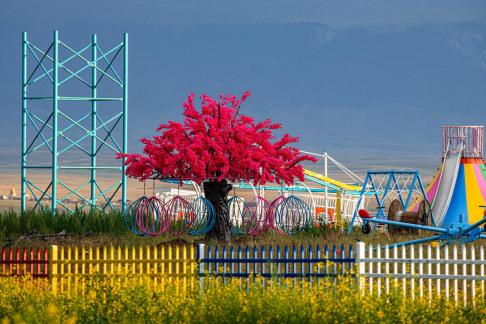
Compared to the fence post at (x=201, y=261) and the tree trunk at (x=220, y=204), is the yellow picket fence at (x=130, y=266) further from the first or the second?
the tree trunk at (x=220, y=204)

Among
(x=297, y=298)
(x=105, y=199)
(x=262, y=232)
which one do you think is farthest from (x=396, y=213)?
(x=297, y=298)

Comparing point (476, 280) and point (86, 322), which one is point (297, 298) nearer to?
point (86, 322)

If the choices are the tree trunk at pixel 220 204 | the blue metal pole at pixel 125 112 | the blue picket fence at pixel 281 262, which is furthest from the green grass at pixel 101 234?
the blue picket fence at pixel 281 262

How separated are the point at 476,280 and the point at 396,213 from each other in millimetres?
9615

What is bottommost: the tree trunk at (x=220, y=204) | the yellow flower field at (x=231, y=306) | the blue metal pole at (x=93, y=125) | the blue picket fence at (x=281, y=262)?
the yellow flower field at (x=231, y=306)

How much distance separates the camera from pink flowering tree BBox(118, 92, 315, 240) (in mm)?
18906

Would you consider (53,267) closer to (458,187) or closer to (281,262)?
(281,262)

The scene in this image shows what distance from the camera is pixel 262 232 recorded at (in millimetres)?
20609

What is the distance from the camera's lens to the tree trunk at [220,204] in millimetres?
19594

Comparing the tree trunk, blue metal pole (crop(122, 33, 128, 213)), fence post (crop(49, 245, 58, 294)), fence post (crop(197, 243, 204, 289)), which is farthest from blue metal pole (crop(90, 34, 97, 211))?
fence post (crop(197, 243, 204, 289))

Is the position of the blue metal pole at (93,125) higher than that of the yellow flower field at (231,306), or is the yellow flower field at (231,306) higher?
the blue metal pole at (93,125)

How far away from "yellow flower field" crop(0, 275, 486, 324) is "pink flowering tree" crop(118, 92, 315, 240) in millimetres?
7009

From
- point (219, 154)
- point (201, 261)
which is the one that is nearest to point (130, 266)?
point (201, 261)

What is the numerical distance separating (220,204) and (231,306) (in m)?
9.02
